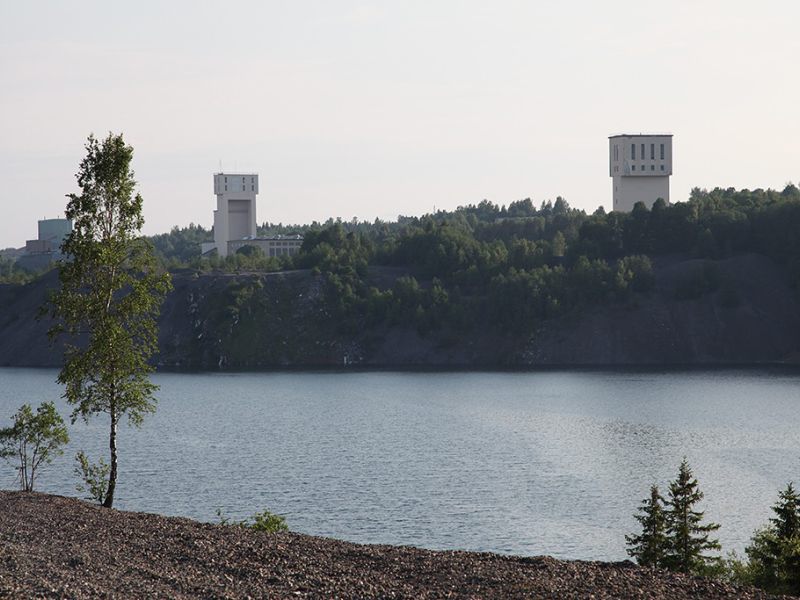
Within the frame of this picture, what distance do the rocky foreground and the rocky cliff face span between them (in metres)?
129

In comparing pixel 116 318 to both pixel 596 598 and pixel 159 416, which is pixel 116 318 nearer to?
pixel 596 598

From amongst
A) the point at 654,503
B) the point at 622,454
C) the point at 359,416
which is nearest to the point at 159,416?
the point at 359,416

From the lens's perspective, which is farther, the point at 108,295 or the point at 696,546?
the point at 108,295

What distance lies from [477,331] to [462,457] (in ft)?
323

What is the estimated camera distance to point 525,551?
45406 millimetres

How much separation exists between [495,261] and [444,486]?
12292 cm

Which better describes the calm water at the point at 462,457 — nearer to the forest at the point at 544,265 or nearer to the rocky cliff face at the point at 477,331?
the rocky cliff face at the point at 477,331

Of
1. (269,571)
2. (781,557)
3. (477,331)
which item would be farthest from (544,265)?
(269,571)

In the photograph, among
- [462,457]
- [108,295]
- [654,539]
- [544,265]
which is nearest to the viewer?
[654,539]

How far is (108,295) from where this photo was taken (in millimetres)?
39750

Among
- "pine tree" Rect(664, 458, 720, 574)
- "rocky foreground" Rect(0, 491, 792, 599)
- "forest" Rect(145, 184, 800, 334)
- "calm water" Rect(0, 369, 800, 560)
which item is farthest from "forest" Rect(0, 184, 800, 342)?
"rocky foreground" Rect(0, 491, 792, 599)

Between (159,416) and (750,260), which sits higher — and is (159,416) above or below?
below

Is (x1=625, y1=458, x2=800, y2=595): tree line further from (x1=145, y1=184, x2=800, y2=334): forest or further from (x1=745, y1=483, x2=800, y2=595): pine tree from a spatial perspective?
(x1=145, y1=184, x2=800, y2=334): forest

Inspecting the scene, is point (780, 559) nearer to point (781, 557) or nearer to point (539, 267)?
point (781, 557)
